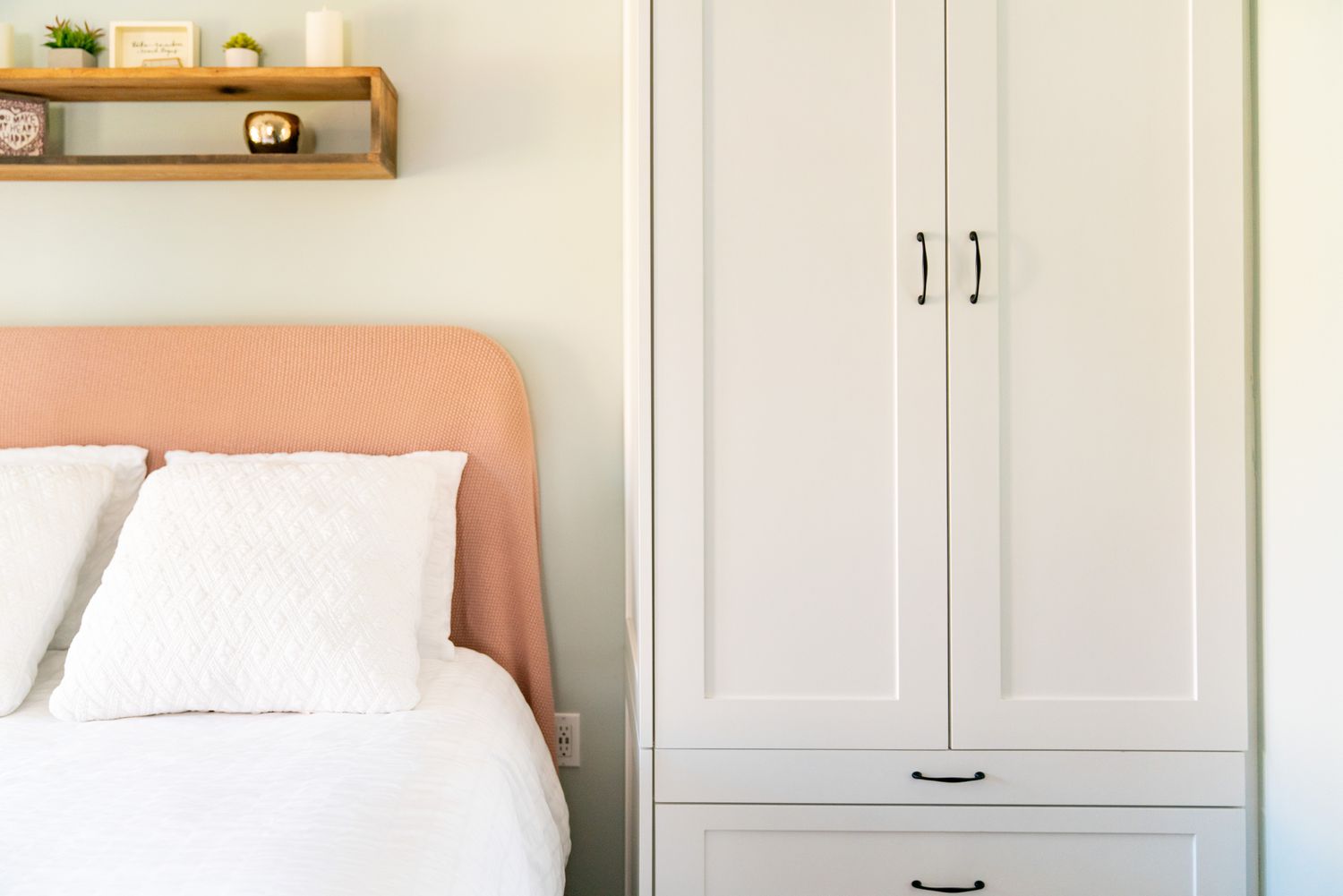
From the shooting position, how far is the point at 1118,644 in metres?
1.47

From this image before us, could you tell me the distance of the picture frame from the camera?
6.30ft

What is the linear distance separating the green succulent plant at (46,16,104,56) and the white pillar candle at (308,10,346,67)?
0.48 m

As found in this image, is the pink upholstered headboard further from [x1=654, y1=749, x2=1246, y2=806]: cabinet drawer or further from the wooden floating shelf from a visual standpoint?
[x1=654, y1=749, x2=1246, y2=806]: cabinet drawer

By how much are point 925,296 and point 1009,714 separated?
2.21 ft

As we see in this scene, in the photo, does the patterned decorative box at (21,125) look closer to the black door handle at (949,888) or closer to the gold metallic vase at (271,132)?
the gold metallic vase at (271,132)

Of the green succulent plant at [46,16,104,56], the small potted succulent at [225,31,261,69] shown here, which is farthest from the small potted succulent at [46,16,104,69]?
the small potted succulent at [225,31,261,69]

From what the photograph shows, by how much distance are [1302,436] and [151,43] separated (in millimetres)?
2237

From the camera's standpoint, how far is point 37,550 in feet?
5.23

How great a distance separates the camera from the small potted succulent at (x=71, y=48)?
1873 mm

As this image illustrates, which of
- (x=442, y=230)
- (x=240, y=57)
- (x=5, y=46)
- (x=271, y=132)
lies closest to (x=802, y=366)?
(x=442, y=230)

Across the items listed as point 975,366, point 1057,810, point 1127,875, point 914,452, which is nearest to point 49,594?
point 914,452

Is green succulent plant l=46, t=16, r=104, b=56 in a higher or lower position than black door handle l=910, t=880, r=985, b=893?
higher

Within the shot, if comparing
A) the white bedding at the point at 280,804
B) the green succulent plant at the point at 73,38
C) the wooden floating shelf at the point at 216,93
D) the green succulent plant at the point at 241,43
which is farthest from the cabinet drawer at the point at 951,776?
the green succulent plant at the point at 73,38

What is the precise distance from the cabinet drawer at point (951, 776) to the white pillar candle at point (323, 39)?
1458 millimetres
